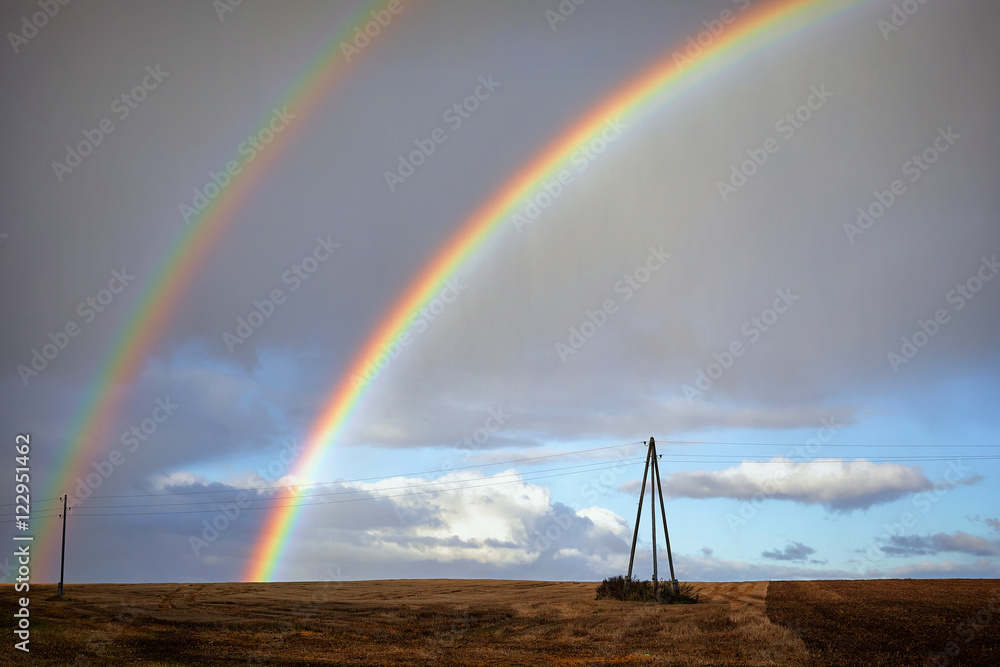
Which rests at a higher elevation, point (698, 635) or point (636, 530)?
point (636, 530)

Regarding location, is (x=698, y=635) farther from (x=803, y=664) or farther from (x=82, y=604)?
(x=82, y=604)

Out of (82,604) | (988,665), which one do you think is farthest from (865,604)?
(82,604)

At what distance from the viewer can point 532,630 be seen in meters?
46.9

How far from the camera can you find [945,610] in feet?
148

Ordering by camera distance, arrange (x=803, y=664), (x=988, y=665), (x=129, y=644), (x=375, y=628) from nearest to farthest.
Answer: (x=988, y=665), (x=803, y=664), (x=129, y=644), (x=375, y=628)

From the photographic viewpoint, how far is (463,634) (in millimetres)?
46531

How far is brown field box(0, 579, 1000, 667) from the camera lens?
34281 mm

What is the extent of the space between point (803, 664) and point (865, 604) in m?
22.8

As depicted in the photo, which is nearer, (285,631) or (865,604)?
(285,631)

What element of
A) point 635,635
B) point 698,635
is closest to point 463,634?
point 635,635

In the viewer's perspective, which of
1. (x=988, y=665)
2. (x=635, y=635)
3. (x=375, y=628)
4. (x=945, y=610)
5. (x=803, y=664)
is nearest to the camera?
(x=988, y=665)

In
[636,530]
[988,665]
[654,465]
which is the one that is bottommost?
[988,665]

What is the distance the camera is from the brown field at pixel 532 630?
3428 centimetres

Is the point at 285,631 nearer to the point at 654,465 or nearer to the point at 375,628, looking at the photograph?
the point at 375,628
